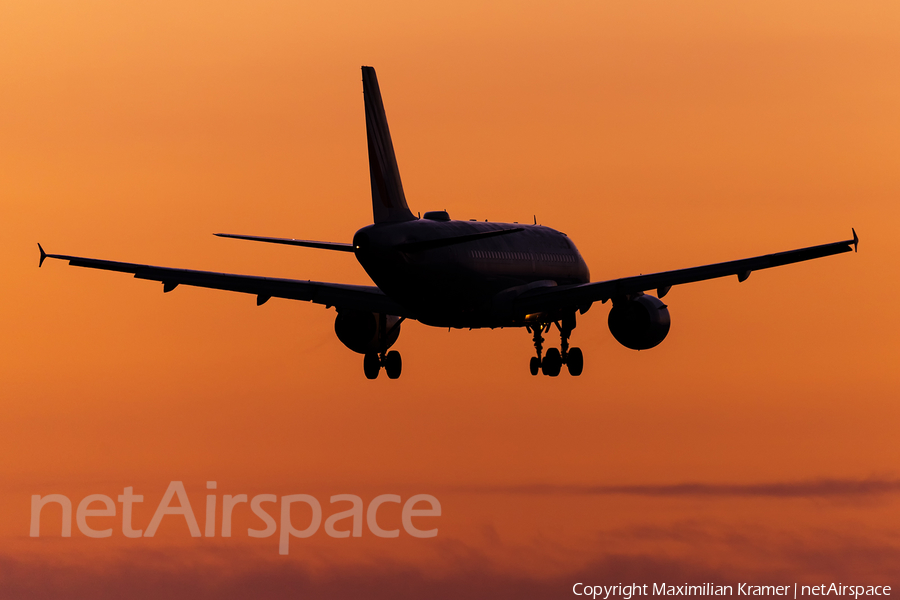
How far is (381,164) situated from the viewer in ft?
172

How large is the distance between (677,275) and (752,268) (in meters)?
3.04

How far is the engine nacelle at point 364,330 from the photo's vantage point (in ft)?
187

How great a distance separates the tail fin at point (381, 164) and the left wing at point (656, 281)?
6.74 metres

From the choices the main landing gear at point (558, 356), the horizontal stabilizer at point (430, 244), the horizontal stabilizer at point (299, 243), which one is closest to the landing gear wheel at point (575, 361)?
the main landing gear at point (558, 356)

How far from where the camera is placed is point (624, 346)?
55219 millimetres

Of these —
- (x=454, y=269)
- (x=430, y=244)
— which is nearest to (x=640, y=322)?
(x=454, y=269)

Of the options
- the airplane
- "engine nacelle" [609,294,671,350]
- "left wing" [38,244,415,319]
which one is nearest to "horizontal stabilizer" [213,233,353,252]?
the airplane

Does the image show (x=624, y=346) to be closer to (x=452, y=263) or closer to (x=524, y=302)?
(x=524, y=302)

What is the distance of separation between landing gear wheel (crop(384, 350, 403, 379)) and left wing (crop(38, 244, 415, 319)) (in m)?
3.16

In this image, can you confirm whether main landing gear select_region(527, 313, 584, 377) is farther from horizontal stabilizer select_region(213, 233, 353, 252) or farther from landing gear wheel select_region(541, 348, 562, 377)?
horizontal stabilizer select_region(213, 233, 353, 252)

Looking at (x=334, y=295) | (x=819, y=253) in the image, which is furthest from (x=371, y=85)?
(x=819, y=253)

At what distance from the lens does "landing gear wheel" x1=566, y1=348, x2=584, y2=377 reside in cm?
5922

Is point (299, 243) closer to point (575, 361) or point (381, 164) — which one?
point (381, 164)

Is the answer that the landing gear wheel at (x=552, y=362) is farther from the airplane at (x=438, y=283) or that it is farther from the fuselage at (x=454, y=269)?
the fuselage at (x=454, y=269)
